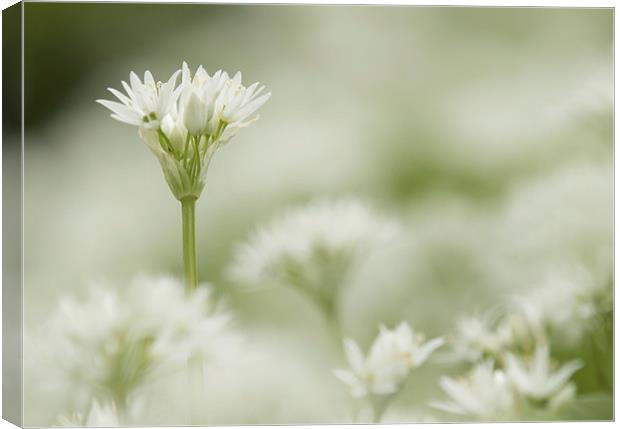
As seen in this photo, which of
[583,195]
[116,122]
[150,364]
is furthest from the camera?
[583,195]

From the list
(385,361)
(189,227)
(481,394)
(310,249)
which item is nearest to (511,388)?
(481,394)

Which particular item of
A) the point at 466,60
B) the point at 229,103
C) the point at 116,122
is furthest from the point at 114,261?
the point at 466,60

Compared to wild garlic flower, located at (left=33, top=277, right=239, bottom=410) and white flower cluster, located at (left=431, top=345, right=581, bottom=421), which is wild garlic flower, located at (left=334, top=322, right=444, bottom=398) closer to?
white flower cluster, located at (left=431, top=345, right=581, bottom=421)

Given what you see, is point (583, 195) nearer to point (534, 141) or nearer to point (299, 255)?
point (534, 141)

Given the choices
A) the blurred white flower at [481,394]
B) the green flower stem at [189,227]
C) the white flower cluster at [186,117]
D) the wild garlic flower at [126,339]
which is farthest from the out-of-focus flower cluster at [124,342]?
the blurred white flower at [481,394]

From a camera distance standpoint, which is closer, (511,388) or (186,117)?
(186,117)

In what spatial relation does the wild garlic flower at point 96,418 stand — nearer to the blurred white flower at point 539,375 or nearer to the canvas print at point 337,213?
the canvas print at point 337,213

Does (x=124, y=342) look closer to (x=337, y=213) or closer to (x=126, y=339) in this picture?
(x=126, y=339)

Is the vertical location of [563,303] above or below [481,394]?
above

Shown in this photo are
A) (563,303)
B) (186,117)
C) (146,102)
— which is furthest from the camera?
(563,303)
